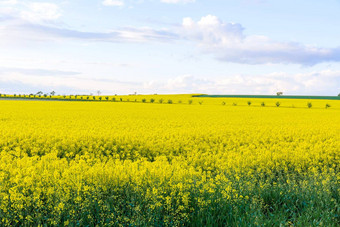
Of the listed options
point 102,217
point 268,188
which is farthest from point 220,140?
point 102,217

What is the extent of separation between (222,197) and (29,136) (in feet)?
38.9

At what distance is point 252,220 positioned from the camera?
571 centimetres

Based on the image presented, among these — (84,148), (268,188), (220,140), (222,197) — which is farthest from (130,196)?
(220,140)

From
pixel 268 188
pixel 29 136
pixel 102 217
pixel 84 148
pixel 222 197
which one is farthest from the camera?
pixel 29 136

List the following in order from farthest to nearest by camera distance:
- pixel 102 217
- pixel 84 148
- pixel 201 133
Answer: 1. pixel 201 133
2. pixel 84 148
3. pixel 102 217

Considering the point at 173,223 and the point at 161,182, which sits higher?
the point at 161,182

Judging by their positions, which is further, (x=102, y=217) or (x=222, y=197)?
(x=222, y=197)

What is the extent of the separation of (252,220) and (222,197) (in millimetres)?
Result: 853

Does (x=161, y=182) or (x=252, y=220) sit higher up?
(x=161, y=182)

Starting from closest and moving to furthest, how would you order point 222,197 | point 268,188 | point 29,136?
1. point 222,197
2. point 268,188
3. point 29,136

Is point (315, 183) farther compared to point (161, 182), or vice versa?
point (315, 183)

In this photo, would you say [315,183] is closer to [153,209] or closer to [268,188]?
[268,188]

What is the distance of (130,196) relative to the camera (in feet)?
21.4

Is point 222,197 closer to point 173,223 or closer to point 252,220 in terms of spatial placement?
point 252,220
